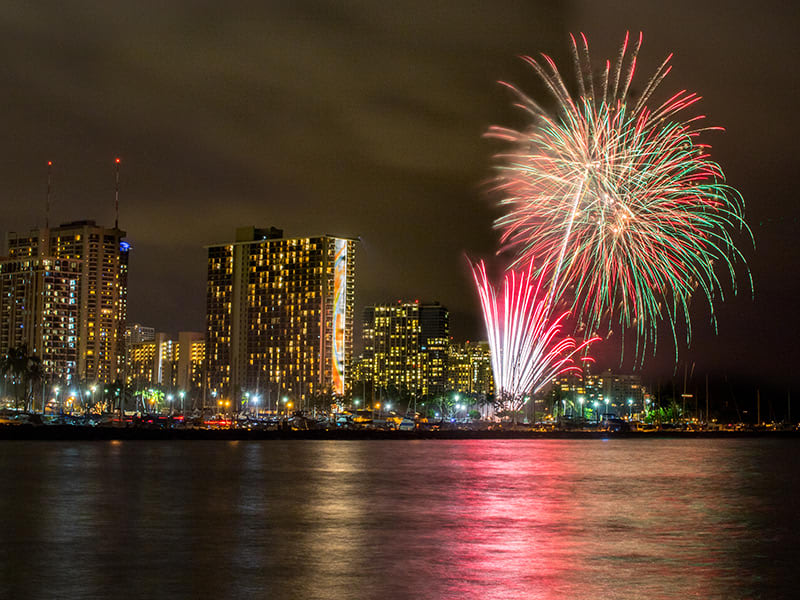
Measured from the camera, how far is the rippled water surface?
16.3 meters

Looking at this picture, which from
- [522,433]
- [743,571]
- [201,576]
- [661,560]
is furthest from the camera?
[522,433]

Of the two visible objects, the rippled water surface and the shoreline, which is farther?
the shoreline

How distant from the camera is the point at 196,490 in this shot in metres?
33.9

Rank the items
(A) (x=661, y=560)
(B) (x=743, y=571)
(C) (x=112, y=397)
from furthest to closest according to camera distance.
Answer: (C) (x=112, y=397), (A) (x=661, y=560), (B) (x=743, y=571)

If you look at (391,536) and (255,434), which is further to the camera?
(255,434)

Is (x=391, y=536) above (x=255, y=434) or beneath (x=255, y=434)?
above

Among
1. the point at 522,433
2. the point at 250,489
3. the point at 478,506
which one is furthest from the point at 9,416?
the point at 478,506

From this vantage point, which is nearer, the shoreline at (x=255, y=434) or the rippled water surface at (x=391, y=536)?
the rippled water surface at (x=391, y=536)

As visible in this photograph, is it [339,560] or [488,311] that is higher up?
[488,311]

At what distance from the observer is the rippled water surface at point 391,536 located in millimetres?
16297

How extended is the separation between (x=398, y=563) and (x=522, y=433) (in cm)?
10285

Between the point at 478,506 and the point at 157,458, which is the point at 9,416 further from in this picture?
the point at 478,506

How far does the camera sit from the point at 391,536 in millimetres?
22203

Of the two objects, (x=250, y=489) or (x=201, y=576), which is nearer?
(x=201, y=576)
